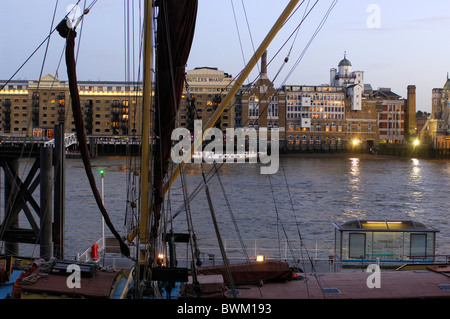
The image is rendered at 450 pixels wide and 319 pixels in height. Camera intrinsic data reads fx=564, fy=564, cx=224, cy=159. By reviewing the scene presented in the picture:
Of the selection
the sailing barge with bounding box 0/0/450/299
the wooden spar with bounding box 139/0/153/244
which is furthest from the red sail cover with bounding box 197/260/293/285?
the wooden spar with bounding box 139/0/153/244

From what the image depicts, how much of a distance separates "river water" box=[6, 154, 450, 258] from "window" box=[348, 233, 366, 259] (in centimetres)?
352

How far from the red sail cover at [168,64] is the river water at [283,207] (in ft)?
18.8

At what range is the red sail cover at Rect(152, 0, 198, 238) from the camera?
8938 mm

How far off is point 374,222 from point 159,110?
6.41 m

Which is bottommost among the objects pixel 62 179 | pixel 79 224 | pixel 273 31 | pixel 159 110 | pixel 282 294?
pixel 79 224

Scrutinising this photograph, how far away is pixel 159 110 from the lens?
9.03 m

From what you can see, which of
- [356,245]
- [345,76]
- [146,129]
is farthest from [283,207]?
[345,76]

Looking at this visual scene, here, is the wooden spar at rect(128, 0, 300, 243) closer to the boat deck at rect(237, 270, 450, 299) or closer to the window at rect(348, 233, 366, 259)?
the boat deck at rect(237, 270, 450, 299)

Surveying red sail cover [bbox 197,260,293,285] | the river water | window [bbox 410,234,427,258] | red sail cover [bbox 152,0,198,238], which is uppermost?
red sail cover [bbox 152,0,198,238]

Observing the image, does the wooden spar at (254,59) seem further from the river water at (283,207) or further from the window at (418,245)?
the window at (418,245)

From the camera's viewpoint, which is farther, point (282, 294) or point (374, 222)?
point (374, 222)

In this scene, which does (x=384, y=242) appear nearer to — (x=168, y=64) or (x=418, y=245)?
(x=418, y=245)
